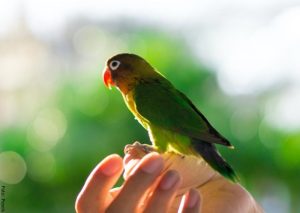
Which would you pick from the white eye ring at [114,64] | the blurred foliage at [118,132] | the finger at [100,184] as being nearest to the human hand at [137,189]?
the finger at [100,184]

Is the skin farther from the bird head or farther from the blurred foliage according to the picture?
the blurred foliage

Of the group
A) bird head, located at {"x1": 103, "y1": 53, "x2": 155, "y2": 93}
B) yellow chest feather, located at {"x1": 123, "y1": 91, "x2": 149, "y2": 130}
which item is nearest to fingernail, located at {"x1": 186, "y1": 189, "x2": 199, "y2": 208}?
yellow chest feather, located at {"x1": 123, "y1": 91, "x2": 149, "y2": 130}

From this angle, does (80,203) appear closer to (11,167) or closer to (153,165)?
(153,165)

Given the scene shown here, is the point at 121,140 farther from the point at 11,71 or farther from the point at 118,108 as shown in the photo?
the point at 11,71

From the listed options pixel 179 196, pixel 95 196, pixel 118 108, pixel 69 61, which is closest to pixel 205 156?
pixel 179 196

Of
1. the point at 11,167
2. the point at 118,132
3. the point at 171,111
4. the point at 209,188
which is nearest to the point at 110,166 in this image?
the point at 209,188

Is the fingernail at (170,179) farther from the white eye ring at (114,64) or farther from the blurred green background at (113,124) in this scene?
the blurred green background at (113,124)
